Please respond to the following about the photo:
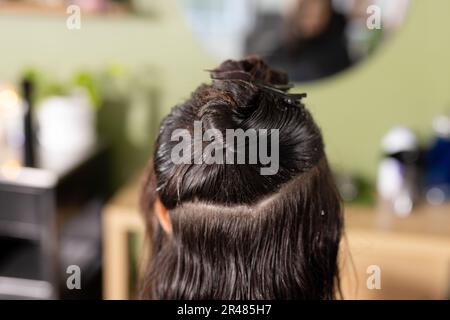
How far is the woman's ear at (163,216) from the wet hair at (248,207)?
12 mm

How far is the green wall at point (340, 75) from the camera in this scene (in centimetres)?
183

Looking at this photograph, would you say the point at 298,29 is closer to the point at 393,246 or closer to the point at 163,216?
the point at 393,246

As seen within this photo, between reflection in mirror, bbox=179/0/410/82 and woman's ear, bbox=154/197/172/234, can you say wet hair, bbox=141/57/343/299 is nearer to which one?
woman's ear, bbox=154/197/172/234

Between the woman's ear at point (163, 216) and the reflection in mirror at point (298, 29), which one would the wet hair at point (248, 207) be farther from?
the reflection in mirror at point (298, 29)

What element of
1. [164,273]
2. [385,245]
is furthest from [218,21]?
[164,273]

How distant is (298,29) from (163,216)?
47.3 inches

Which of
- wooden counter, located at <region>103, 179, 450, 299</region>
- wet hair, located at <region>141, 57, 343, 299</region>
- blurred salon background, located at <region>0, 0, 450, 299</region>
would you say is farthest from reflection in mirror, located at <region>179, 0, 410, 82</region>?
wet hair, located at <region>141, 57, 343, 299</region>

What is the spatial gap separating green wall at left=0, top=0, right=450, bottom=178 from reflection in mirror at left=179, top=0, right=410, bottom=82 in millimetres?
44

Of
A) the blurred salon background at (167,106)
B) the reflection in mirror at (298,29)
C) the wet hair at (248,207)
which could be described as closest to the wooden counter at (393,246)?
the blurred salon background at (167,106)

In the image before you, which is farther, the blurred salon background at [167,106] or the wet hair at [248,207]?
the blurred salon background at [167,106]

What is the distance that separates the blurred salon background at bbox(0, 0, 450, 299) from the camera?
170 cm

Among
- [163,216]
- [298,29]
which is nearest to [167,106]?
[298,29]

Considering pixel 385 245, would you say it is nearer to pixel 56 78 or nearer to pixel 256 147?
pixel 256 147

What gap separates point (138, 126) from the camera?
79.5 inches
